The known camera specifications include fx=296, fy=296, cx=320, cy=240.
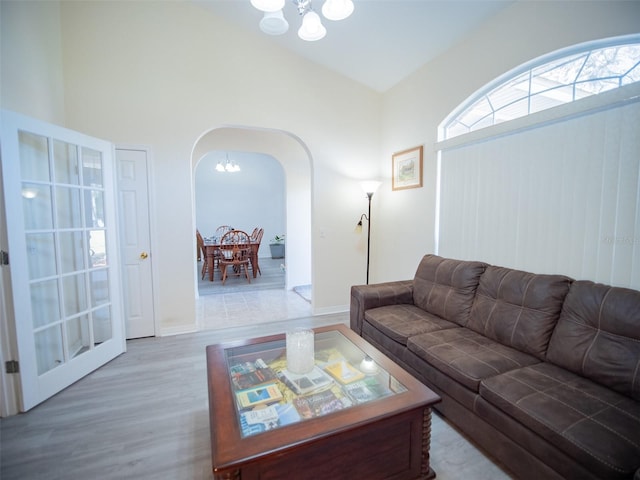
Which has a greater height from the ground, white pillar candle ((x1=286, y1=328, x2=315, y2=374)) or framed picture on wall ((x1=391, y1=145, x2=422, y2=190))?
framed picture on wall ((x1=391, y1=145, x2=422, y2=190))

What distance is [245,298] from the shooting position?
15.7 feet

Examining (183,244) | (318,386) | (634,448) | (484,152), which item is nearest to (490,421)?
(634,448)

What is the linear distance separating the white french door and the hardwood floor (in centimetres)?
25

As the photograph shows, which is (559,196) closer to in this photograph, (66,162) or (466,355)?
(466,355)

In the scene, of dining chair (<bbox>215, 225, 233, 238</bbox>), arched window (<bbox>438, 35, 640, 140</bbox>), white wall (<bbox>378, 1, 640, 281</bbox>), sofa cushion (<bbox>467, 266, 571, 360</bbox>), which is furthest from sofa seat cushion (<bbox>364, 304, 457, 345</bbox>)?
dining chair (<bbox>215, 225, 233, 238</bbox>)

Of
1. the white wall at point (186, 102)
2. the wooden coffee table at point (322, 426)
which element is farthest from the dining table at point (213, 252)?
the wooden coffee table at point (322, 426)

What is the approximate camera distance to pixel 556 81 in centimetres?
222

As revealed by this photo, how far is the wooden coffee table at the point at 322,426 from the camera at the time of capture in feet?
3.76

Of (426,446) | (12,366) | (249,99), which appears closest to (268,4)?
(249,99)

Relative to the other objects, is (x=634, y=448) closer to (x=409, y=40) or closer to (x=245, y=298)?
(x=409, y=40)

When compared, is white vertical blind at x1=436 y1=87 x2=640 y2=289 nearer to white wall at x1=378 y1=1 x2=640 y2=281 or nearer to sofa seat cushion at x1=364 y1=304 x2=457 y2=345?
white wall at x1=378 y1=1 x2=640 y2=281

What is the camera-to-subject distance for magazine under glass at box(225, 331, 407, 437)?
1365 millimetres

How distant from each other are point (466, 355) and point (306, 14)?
99.0 inches

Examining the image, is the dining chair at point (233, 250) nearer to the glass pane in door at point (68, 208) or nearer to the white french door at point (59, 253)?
the white french door at point (59, 253)
